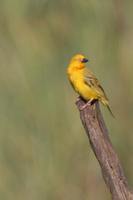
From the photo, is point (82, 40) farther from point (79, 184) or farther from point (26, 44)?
point (79, 184)

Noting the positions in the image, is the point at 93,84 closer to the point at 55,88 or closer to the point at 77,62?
the point at 77,62

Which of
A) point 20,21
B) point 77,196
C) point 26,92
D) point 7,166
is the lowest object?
point 77,196

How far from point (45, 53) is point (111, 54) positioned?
348mm

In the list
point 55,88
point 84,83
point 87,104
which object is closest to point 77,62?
point 84,83

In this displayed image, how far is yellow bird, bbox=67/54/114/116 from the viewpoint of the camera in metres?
3.66

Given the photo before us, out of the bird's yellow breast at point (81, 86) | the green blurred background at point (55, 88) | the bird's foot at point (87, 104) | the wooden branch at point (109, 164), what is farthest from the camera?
the green blurred background at point (55, 88)

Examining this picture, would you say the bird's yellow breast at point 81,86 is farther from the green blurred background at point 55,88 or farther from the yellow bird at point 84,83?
the green blurred background at point 55,88

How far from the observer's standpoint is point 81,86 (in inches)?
147

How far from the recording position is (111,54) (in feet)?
15.1

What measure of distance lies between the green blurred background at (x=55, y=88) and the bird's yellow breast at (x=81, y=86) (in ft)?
2.35

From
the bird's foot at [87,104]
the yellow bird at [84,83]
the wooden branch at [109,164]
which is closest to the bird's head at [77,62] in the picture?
the yellow bird at [84,83]

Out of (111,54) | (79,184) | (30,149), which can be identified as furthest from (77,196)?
(111,54)

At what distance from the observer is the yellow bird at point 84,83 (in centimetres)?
366

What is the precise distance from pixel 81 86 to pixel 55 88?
82 centimetres
